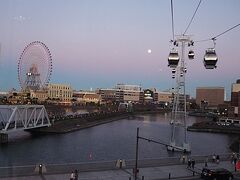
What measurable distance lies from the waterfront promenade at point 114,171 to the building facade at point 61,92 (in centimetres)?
4496

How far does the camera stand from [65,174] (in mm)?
7520

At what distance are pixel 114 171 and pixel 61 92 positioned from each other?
4937 cm

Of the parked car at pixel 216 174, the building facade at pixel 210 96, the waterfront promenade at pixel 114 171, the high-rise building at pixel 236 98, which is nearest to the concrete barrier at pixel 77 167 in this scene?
the waterfront promenade at pixel 114 171

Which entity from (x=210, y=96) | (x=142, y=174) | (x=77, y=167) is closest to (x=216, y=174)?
(x=142, y=174)

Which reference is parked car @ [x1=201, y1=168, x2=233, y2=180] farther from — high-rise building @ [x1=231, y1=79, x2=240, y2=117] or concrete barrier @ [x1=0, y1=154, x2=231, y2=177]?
high-rise building @ [x1=231, y1=79, x2=240, y2=117]

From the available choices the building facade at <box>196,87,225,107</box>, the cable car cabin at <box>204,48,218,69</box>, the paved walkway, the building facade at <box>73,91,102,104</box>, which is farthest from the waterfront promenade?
the building facade at <box>196,87,225,107</box>

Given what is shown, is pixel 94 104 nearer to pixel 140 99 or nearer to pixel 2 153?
pixel 140 99

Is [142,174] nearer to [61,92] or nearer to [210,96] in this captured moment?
[61,92]

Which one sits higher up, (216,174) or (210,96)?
(210,96)

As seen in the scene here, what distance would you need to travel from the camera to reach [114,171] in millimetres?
8062

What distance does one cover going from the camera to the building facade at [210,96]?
222 ft

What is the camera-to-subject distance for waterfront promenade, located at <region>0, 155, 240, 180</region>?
7301mm

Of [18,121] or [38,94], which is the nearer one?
[18,121]

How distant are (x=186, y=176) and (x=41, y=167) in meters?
2.82
